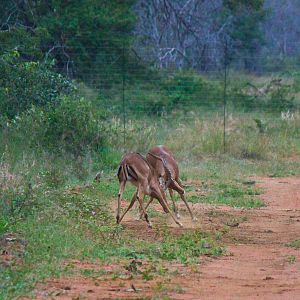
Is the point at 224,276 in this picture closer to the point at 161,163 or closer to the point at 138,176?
the point at 138,176

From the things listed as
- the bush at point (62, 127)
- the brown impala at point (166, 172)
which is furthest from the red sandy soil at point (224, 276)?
the bush at point (62, 127)

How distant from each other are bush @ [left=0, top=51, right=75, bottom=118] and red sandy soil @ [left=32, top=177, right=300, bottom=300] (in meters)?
6.22

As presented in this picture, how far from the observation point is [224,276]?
9.62 meters

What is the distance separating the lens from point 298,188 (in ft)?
59.0

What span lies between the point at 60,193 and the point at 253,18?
81.3ft

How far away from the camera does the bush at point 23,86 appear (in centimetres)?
1877

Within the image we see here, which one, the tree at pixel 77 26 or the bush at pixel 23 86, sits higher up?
the tree at pixel 77 26

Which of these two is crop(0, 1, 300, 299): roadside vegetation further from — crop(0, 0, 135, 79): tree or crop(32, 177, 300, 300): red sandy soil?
crop(32, 177, 300, 300): red sandy soil

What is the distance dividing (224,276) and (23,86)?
1047 cm

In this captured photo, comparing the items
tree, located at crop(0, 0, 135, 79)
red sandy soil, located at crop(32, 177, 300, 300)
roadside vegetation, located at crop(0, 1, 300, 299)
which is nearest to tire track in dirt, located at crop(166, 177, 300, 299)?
red sandy soil, located at crop(32, 177, 300, 300)

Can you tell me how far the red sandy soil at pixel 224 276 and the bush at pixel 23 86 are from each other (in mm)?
6218

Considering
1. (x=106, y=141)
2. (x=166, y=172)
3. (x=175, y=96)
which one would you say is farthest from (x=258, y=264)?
(x=175, y=96)

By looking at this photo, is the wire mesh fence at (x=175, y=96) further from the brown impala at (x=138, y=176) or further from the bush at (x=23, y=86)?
the brown impala at (x=138, y=176)

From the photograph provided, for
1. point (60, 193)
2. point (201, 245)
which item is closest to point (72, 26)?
point (60, 193)
